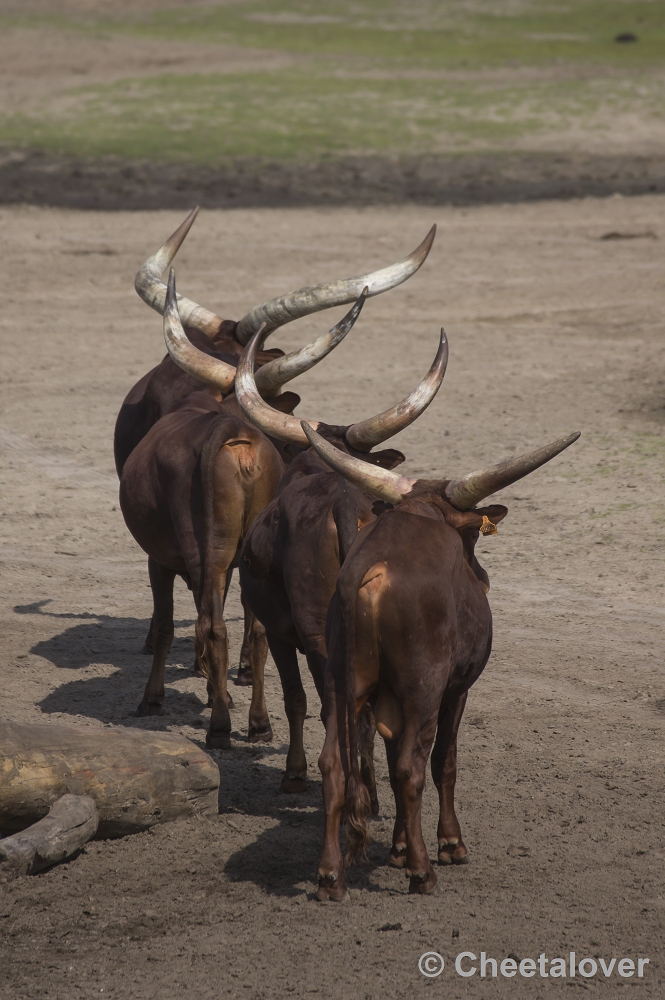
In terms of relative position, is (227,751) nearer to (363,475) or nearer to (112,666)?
(112,666)

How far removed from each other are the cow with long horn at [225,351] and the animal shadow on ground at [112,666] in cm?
26

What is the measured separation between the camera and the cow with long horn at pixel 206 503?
6.84m

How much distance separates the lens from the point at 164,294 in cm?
870

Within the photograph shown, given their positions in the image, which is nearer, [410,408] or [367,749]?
[367,749]

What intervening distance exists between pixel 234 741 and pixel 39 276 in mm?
12314

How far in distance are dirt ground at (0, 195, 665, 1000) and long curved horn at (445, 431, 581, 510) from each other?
5.39ft

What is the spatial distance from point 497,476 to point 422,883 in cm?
171

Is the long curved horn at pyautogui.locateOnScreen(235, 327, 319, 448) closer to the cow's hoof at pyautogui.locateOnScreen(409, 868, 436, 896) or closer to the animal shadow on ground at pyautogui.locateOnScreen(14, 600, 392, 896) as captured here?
the animal shadow on ground at pyautogui.locateOnScreen(14, 600, 392, 896)

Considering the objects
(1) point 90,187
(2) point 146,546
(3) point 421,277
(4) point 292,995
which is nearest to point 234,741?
(2) point 146,546

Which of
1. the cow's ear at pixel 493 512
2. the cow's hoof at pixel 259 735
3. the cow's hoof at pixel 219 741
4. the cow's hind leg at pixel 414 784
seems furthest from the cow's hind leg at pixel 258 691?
the cow's ear at pixel 493 512

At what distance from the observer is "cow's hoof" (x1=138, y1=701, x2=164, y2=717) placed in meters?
7.43

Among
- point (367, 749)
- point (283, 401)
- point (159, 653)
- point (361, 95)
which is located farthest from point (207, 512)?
point (361, 95)

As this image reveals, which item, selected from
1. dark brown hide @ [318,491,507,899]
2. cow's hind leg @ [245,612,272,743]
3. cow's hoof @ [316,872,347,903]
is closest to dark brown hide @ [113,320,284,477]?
cow's hind leg @ [245,612,272,743]

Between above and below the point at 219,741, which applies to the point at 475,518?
above
